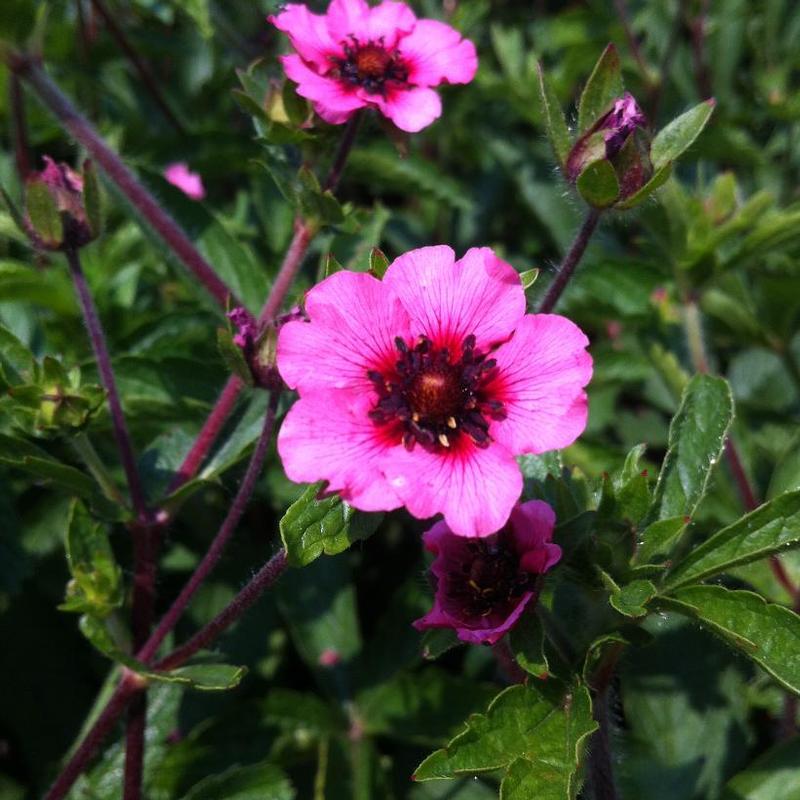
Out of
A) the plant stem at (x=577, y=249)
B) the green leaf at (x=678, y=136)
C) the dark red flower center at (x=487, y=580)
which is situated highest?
the green leaf at (x=678, y=136)

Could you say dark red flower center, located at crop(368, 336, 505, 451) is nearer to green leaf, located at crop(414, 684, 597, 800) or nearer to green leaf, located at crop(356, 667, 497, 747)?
green leaf, located at crop(414, 684, 597, 800)

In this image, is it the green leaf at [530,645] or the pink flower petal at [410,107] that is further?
the pink flower petal at [410,107]

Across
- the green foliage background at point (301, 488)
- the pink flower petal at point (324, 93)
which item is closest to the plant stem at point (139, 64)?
the green foliage background at point (301, 488)

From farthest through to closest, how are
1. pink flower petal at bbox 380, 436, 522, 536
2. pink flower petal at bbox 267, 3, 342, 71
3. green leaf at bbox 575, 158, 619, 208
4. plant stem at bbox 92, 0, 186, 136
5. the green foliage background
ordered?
plant stem at bbox 92, 0, 186, 136 < the green foliage background < pink flower petal at bbox 267, 3, 342, 71 < green leaf at bbox 575, 158, 619, 208 < pink flower petal at bbox 380, 436, 522, 536

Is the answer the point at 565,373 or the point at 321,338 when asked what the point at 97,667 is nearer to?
the point at 321,338

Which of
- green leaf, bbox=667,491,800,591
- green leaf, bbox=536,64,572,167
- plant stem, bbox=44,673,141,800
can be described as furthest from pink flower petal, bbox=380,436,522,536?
plant stem, bbox=44,673,141,800

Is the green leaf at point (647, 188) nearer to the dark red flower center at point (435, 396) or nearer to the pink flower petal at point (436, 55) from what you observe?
the dark red flower center at point (435, 396)

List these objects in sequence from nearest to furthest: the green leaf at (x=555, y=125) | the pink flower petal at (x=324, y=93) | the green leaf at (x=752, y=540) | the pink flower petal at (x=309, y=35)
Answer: the green leaf at (x=752, y=540), the green leaf at (x=555, y=125), the pink flower petal at (x=324, y=93), the pink flower petal at (x=309, y=35)
